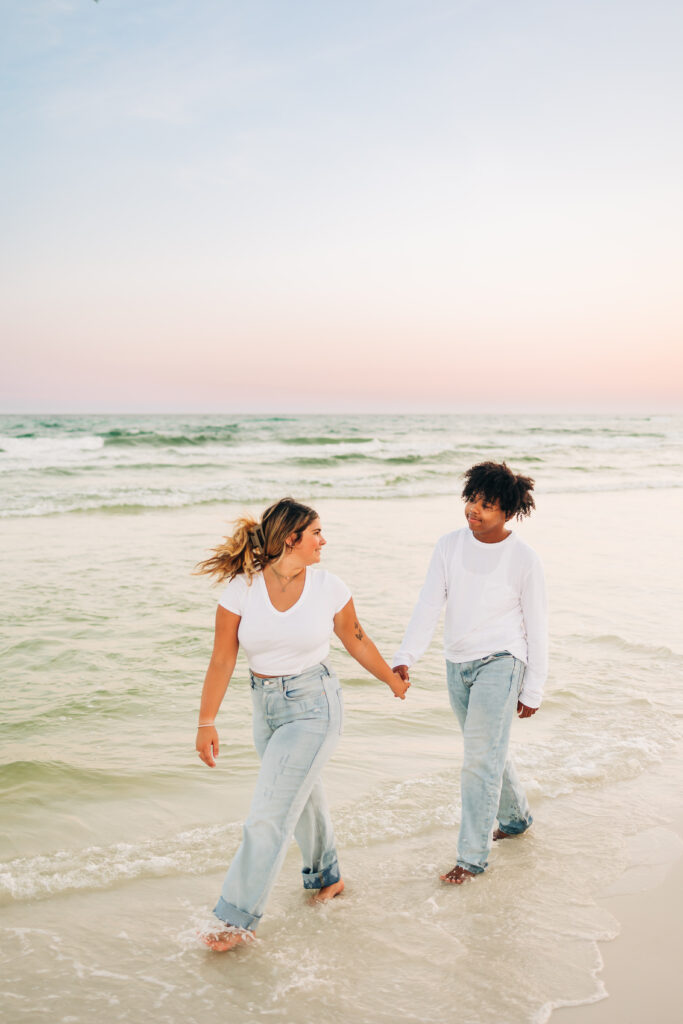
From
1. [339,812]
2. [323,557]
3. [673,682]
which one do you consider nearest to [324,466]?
[323,557]

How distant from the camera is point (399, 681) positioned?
12.4 ft

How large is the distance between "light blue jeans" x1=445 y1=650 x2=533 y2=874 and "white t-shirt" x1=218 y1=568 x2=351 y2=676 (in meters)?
0.77

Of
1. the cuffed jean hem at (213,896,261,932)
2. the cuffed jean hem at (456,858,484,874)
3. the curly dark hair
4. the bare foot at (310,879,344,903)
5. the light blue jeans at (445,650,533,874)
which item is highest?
the curly dark hair

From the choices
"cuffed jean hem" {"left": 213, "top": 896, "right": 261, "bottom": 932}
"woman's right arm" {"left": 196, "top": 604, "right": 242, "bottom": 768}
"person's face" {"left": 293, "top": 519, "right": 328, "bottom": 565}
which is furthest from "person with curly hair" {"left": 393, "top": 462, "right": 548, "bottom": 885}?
"cuffed jean hem" {"left": 213, "top": 896, "right": 261, "bottom": 932}

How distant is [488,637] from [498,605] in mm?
153

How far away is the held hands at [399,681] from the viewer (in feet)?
12.4

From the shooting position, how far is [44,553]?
39.1 feet

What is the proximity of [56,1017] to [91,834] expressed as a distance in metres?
1.49

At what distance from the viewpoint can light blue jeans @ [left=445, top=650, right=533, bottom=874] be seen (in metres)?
3.74

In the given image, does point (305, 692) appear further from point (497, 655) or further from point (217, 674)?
point (497, 655)

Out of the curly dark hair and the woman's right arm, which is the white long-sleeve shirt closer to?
the curly dark hair

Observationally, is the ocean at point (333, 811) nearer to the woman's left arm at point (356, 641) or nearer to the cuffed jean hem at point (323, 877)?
the cuffed jean hem at point (323, 877)


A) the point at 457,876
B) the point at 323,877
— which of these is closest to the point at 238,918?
the point at 323,877

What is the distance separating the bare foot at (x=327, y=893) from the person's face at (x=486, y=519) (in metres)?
1.71
